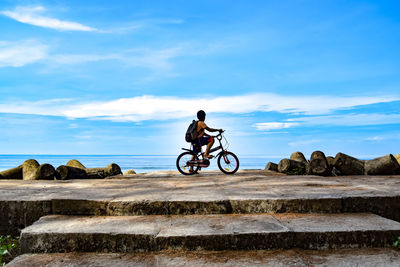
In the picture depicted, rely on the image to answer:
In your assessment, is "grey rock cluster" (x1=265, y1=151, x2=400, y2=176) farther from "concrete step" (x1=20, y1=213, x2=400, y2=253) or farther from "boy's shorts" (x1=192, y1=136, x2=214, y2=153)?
"concrete step" (x1=20, y1=213, x2=400, y2=253)

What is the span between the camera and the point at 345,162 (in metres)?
7.11

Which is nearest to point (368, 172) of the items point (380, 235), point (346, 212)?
point (346, 212)

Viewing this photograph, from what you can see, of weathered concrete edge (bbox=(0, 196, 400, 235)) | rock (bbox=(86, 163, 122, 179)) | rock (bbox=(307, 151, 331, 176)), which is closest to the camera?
weathered concrete edge (bbox=(0, 196, 400, 235))

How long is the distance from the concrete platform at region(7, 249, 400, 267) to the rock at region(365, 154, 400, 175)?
4.93 meters

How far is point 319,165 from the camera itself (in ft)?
22.4

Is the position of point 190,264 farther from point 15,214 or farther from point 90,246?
point 15,214

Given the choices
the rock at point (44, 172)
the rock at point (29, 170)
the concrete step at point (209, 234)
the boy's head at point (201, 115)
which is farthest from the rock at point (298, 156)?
the rock at point (29, 170)

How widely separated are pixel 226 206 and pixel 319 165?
417 centimetres

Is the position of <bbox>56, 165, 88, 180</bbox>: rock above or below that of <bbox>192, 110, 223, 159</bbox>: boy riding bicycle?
below

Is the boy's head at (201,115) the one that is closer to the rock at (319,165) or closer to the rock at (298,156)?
the rock at (319,165)

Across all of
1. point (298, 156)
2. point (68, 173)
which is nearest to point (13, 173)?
point (68, 173)

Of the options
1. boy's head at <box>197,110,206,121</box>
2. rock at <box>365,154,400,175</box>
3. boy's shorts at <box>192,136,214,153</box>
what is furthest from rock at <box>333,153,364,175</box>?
boy's head at <box>197,110,206,121</box>

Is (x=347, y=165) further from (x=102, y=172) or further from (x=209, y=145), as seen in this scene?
(x=102, y=172)

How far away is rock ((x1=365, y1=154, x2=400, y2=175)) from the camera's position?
22.8 ft
